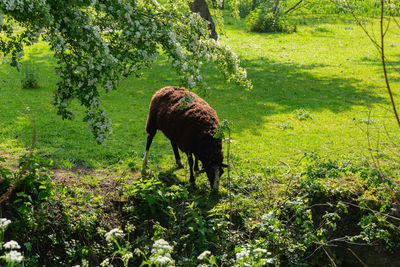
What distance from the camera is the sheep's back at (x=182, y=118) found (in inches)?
280

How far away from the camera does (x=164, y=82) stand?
51.8 ft

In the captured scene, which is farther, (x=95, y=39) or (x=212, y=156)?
(x=212, y=156)

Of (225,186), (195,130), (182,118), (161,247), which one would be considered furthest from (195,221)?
(161,247)

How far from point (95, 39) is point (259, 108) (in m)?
9.10

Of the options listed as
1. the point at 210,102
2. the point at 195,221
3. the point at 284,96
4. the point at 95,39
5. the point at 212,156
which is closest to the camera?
the point at 95,39

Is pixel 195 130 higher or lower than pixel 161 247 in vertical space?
higher

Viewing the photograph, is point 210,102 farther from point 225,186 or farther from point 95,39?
point 95,39

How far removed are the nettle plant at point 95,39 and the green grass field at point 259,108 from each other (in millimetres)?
1120

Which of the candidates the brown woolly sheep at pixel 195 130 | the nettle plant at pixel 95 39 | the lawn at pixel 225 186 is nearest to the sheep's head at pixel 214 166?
the brown woolly sheep at pixel 195 130

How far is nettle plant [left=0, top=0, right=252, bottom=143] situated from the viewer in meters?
4.74

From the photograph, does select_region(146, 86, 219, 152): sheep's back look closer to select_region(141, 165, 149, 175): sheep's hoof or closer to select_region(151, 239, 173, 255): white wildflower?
select_region(141, 165, 149, 175): sheep's hoof

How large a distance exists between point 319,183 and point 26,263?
482 cm

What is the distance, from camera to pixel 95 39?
191 inches

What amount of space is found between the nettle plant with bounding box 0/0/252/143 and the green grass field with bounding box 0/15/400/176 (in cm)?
112
